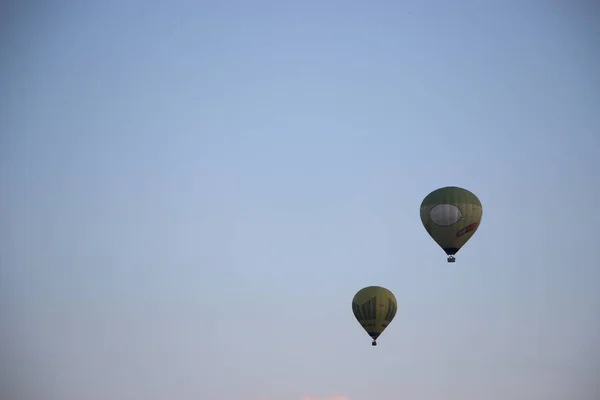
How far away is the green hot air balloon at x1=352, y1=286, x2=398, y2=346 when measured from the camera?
87.9 meters

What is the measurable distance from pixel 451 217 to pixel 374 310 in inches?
440

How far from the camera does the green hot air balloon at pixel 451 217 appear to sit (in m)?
80.8

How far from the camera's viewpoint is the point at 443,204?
80938 millimetres

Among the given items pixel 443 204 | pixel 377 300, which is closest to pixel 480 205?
pixel 443 204

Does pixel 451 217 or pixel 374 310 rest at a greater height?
pixel 451 217

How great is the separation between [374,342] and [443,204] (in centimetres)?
1244

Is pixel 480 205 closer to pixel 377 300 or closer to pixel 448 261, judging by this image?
pixel 448 261

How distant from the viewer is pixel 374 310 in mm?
87938

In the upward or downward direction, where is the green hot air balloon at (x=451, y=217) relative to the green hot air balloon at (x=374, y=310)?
upward

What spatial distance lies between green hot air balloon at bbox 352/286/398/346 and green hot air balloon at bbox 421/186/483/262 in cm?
861

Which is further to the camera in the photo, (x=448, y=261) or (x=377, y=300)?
(x=377, y=300)

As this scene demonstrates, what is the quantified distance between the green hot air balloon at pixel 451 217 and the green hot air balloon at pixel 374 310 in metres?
8.61

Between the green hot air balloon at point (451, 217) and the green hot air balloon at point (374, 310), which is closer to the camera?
the green hot air balloon at point (451, 217)

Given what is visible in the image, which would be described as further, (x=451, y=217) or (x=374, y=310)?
(x=374, y=310)
